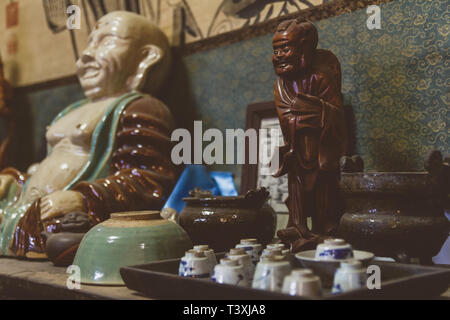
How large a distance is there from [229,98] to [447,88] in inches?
35.6

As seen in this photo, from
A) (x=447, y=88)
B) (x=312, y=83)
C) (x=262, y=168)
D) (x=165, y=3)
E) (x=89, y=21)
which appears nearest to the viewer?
(x=312, y=83)

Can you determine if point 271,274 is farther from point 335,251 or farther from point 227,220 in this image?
point 227,220

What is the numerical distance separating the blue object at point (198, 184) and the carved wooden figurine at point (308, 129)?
61cm

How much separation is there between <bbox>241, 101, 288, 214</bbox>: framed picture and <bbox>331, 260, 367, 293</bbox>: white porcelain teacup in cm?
96

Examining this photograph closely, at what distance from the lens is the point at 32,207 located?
1.84 metres

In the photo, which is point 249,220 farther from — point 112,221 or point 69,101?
point 69,101

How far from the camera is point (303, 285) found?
83 centimetres

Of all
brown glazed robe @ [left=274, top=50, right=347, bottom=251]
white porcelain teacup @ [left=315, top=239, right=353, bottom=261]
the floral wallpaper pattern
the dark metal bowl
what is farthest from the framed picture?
white porcelain teacup @ [left=315, top=239, right=353, bottom=261]

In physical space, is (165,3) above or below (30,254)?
above

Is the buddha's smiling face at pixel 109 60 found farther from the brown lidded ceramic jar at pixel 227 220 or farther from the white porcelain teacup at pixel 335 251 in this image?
the white porcelain teacup at pixel 335 251

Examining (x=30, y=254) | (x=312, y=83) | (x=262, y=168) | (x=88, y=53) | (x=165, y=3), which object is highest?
(x=165, y=3)

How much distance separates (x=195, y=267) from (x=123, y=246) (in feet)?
0.82

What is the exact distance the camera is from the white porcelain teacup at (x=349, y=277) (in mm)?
876
